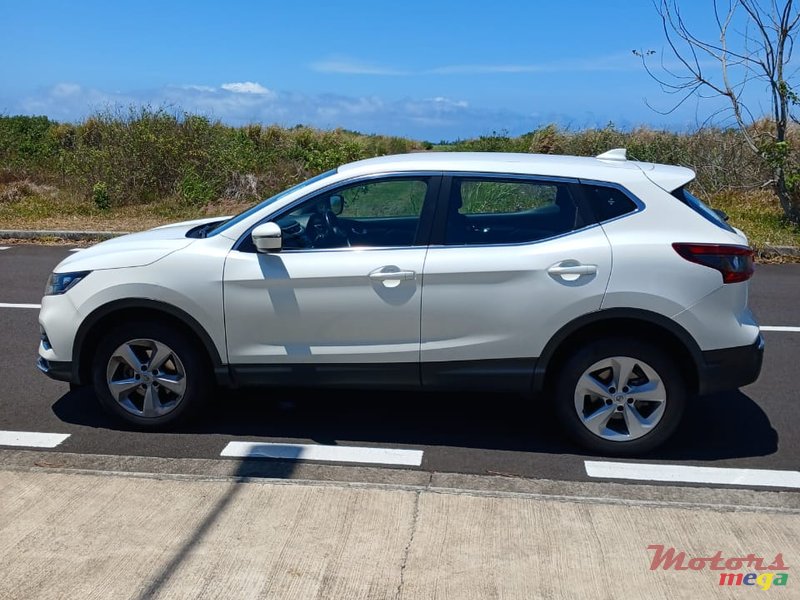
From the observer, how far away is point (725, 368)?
189 inches

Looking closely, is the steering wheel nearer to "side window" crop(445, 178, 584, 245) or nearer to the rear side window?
"side window" crop(445, 178, 584, 245)

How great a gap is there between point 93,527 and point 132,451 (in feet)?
3.79

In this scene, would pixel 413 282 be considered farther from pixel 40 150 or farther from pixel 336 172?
pixel 40 150

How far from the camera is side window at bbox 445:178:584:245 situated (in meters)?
4.97

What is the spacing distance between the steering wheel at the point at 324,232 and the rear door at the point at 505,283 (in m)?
0.58

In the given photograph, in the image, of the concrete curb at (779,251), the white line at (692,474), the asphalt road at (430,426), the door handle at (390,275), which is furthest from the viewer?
the concrete curb at (779,251)

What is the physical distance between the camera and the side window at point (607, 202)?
4.93 meters

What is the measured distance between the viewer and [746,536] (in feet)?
12.8

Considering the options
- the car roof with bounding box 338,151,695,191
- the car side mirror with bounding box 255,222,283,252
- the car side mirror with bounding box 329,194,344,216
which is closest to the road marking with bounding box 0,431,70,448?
the car side mirror with bounding box 255,222,283,252

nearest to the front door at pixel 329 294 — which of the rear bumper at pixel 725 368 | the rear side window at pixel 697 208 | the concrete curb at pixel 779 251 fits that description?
the rear side window at pixel 697 208

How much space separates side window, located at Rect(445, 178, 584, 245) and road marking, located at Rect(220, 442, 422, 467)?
50.3 inches

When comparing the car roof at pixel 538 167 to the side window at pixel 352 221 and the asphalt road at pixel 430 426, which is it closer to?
the side window at pixel 352 221

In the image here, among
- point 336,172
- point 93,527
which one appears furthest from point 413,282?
point 93,527

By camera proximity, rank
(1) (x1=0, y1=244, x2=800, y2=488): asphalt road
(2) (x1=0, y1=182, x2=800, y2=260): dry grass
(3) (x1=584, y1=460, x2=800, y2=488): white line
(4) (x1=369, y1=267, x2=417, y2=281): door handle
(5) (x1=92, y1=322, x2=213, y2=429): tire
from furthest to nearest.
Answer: (2) (x1=0, y1=182, x2=800, y2=260): dry grass < (5) (x1=92, y1=322, x2=213, y2=429): tire < (1) (x1=0, y1=244, x2=800, y2=488): asphalt road < (4) (x1=369, y1=267, x2=417, y2=281): door handle < (3) (x1=584, y1=460, x2=800, y2=488): white line
